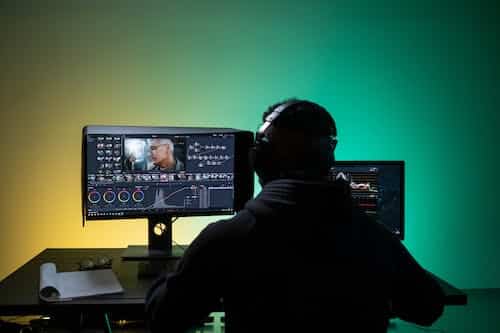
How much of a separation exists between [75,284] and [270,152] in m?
0.88

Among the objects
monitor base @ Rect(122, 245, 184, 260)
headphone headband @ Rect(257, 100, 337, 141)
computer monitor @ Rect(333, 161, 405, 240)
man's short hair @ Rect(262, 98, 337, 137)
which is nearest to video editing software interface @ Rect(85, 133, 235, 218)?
monitor base @ Rect(122, 245, 184, 260)

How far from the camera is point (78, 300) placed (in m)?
1.67

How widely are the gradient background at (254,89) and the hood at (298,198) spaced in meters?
1.81

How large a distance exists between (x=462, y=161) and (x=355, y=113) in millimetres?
673

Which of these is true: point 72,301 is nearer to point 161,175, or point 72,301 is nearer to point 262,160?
point 161,175

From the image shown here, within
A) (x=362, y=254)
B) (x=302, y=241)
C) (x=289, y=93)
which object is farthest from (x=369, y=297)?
(x=289, y=93)

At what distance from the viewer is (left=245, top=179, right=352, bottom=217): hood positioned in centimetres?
114

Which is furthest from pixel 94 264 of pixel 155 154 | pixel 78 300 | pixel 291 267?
pixel 291 267

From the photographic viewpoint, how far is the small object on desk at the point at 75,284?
1677 millimetres

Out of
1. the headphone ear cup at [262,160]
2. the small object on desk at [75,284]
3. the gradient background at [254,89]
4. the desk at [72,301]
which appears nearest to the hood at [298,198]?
the headphone ear cup at [262,160]

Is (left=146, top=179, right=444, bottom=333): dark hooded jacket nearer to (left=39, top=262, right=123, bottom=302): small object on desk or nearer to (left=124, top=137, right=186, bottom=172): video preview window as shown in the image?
(left=39, top=262, right=123, bottom=302): small object on desk

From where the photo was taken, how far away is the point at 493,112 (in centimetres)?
308

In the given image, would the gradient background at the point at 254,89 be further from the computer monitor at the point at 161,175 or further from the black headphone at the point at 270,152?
the black headphone at the point at 270,152

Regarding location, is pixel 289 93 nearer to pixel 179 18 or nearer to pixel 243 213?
pixel 179 18
